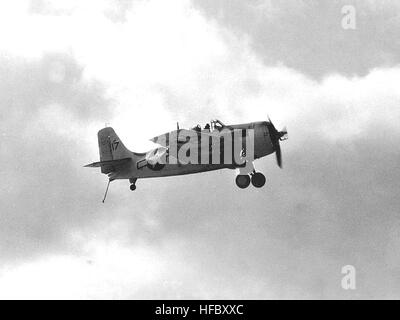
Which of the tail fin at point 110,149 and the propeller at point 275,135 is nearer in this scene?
the propeller at point 275,135

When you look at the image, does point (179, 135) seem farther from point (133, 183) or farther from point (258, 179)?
point (133, 183)

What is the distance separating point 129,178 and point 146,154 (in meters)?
1.94

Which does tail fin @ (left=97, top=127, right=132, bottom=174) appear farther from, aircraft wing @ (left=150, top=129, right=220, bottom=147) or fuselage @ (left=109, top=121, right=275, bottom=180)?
aircraft wing @ (left=150, top=129, right=220, bottom=147)

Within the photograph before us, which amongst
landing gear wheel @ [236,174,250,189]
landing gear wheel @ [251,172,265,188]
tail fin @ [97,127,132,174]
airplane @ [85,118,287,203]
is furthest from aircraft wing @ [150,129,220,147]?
tail fin @ [97,127,132,174]

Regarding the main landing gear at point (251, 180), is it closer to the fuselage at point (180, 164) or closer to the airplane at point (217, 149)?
the airplane at point (217, 149)

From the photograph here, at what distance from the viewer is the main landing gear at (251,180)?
129 feet

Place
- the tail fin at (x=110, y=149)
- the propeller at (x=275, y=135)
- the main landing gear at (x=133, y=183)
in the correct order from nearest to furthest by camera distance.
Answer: the propeller at (x=275, y=135) → the main landing gear at (x=133, y=183) → the tail fin at (x=110, y=149)

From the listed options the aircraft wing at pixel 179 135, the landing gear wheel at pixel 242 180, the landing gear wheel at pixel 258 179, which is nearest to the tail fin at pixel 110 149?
the aircraft wing at pixel 179 135

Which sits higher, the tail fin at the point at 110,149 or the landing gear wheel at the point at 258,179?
the tail fin at the point at 110,149

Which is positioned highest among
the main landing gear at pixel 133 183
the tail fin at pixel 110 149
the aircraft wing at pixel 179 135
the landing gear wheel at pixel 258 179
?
the tail fin at pixel 110 149

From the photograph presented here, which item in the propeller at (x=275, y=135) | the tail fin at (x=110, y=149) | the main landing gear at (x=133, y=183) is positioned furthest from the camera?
the tail fin at (x=110, y=149)

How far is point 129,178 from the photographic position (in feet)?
142

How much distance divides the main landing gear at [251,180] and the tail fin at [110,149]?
8.30 m
